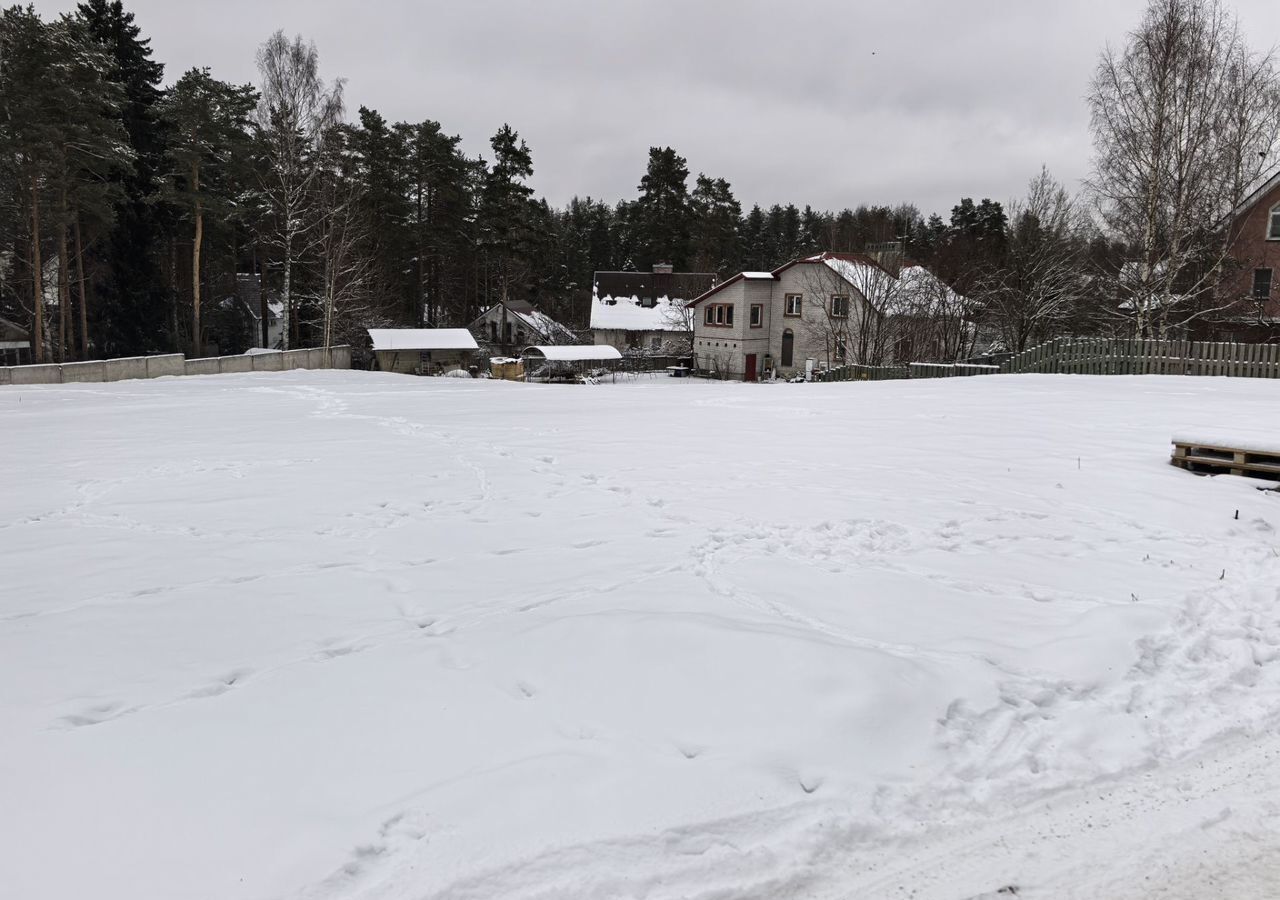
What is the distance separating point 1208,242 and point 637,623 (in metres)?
29.1

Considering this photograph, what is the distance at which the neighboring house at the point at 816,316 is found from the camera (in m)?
39.3

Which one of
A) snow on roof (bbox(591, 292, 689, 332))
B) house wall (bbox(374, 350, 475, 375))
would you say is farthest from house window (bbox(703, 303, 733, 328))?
house wall (bbox(374, 350, 475, 375))

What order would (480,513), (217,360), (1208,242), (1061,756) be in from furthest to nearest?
(217,360)
(1208,242)
(480,513)
(1061,756)

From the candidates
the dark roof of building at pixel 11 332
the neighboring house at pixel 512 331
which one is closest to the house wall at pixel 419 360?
the neighboring house at pixel 512 331

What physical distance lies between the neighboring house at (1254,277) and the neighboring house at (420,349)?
35167mm

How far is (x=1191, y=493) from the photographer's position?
28.5 ft

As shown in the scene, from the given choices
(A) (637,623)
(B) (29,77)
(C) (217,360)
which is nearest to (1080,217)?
(C) (217,360)

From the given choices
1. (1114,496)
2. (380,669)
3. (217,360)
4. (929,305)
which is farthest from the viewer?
(929,305)

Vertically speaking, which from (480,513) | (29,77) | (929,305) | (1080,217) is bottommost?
(480,513)

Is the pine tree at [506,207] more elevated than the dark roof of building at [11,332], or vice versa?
the pine tree at [506,207]

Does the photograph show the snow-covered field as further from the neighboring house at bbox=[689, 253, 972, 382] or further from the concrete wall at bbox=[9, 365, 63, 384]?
the neighboring house at bbox=[689, 253, 972, 382]

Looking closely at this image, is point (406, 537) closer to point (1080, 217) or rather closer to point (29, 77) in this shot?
point (29, 77)

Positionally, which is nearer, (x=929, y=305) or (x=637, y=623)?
(x=637, y=623)

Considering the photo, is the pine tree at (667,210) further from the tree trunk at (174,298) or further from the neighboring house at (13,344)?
the neighboring house at (13,344)
